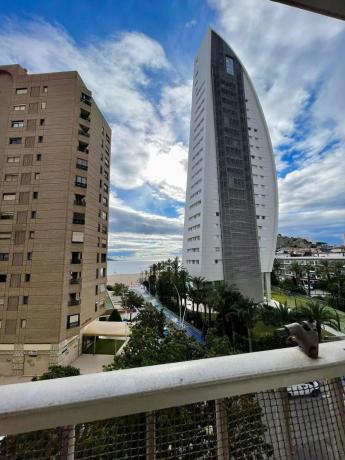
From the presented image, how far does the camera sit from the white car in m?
0.79

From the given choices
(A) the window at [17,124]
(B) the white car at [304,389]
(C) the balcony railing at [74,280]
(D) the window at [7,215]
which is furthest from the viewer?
(A) the window at [17,124]

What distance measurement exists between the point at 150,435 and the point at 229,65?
127ft

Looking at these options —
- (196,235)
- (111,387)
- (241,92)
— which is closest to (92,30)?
(111,387)

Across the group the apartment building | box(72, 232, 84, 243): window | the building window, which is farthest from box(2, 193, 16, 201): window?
box(72, 232, 84, 243): window

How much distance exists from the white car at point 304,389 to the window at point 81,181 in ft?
48.5

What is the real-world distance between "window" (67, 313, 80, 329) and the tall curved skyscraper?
1517 cm

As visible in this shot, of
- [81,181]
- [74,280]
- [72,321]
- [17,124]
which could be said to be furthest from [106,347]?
[17,124]

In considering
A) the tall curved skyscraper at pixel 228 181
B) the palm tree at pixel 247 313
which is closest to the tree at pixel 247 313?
the palm tree at pixel 247 313

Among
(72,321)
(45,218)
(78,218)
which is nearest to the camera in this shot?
(45,218)

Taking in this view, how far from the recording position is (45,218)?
1304cm

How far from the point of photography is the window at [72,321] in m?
13.0

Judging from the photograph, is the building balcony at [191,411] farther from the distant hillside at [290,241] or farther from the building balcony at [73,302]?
the distant hillside at [290,241]

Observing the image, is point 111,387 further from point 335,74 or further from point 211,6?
point 211,6

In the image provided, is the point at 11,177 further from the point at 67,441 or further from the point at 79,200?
the point at 67,441
